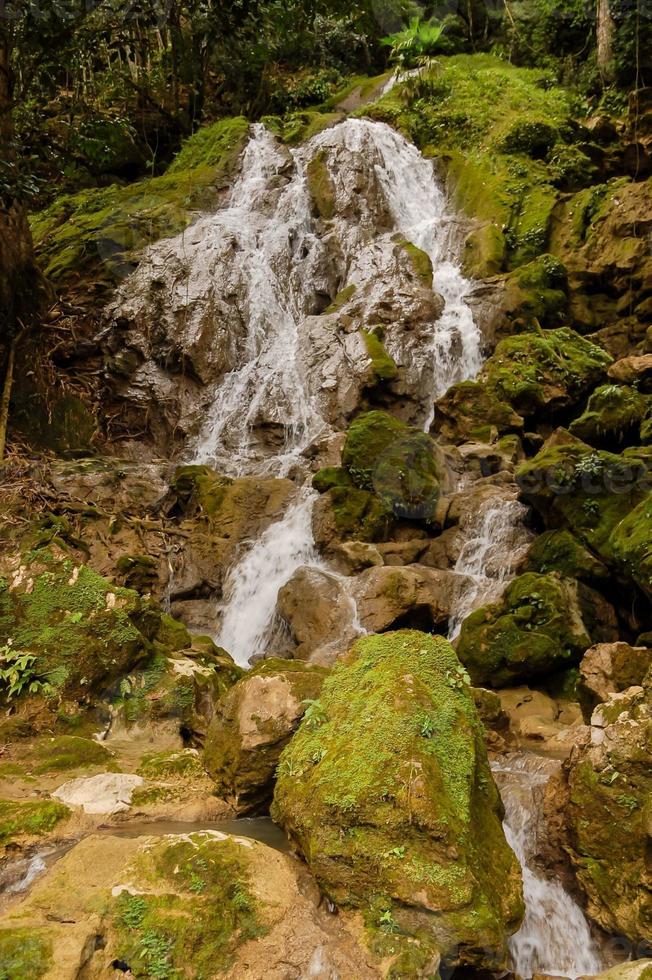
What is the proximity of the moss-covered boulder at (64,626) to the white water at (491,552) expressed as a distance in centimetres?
513

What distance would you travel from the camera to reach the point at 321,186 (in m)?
18.6

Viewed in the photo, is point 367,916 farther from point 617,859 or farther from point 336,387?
point 336,387

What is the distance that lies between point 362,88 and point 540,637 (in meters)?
23.2

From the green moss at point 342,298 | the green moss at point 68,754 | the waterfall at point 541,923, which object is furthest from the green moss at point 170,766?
the green moss at point 342,298

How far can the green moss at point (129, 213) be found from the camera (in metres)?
16.7

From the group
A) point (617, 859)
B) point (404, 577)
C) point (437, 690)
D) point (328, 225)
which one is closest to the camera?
point (617, 859)

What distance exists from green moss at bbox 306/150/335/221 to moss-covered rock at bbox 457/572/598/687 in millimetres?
13274

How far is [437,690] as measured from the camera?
4199mm

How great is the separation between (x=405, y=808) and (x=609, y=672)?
3642 millimetres

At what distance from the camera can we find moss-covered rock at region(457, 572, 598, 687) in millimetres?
8047

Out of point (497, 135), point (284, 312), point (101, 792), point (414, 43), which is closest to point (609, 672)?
point (101, 792)

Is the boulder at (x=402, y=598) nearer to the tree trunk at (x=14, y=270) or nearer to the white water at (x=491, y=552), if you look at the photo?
the white water at (x=491, y=552)

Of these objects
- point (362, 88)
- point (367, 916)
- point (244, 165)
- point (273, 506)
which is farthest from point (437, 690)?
point (362, 88)

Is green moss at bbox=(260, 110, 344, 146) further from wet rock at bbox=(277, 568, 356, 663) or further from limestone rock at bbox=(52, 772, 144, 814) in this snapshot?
limestone rock at bbox=(52, 772, 144, 814)
